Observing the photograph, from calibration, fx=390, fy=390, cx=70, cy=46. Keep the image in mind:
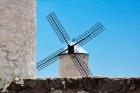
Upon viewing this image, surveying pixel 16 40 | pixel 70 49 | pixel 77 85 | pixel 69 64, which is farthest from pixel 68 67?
pixel 77 85

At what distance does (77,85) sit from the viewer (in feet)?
18.2

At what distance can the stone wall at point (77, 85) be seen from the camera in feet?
17.5

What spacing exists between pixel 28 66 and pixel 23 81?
2415 millimetres

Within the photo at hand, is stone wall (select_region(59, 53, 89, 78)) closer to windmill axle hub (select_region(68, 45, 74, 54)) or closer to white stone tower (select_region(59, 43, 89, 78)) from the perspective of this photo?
white stone tower (select_region(59, 43, 89, 78))

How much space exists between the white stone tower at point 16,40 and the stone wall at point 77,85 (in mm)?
1959

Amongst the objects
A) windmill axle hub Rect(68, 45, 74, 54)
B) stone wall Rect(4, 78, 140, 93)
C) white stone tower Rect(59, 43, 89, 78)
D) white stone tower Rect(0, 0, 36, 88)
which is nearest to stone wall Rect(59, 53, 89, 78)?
white stone tower Rect(59, 43, 89, 78)

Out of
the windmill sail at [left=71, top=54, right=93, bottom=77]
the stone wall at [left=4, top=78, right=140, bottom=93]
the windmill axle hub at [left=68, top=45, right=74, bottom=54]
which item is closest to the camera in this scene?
the stone wall at [left=4, top=78, right=140, bottom=93]

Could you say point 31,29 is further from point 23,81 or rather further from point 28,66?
point 23,81

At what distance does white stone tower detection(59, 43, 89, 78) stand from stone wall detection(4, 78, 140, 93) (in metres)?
12.4

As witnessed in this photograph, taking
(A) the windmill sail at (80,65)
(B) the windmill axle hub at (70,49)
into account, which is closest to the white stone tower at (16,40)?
(A) the windmill sail at (80,65)

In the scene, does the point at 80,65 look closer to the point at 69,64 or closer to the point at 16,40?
the point at 69,64

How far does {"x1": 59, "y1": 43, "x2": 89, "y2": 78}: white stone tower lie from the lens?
61.1ft

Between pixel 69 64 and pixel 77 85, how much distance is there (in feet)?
43.9

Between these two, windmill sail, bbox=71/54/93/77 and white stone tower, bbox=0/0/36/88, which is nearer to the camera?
white stone tower, bbox=0/0/36/88
